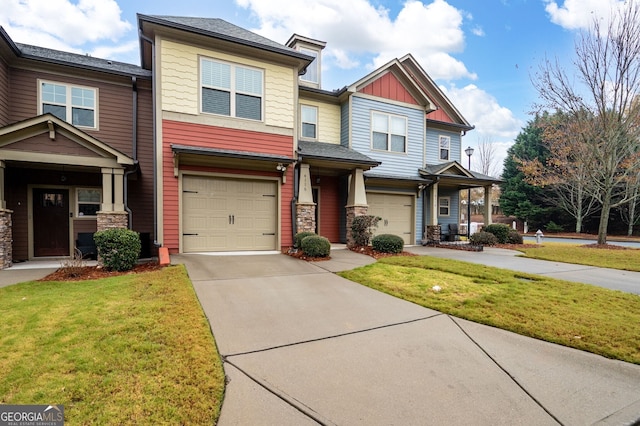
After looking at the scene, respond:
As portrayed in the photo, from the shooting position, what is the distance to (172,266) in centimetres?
684

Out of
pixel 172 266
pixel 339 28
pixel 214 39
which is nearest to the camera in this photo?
pixel 172 266

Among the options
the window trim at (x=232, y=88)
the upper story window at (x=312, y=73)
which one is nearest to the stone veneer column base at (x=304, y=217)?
the window trim at (x=232, y=88)

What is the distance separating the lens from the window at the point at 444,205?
15.5 meters

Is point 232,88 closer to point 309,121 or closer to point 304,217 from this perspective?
point 309,121

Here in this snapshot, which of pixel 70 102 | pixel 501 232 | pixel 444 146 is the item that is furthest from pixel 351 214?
pixel 70 102

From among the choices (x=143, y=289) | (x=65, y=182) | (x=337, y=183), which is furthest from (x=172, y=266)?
(x=337, y=183)

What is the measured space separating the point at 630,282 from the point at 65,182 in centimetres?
1461

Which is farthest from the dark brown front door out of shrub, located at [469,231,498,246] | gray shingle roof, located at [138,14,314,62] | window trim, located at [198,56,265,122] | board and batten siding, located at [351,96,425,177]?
shrub, located at [469,231,498,246]

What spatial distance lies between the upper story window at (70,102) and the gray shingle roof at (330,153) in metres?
6.28

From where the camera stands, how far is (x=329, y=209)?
12.5 metres

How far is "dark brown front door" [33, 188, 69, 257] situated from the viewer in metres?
8.66

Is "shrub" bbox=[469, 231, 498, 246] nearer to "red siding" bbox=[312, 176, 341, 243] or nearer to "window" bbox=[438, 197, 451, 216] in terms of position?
"window" bbox=[438, 197, 451, 216]

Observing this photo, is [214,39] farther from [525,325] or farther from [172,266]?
[525,325]

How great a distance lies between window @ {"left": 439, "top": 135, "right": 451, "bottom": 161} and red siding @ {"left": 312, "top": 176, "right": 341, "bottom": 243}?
20.3 ft
